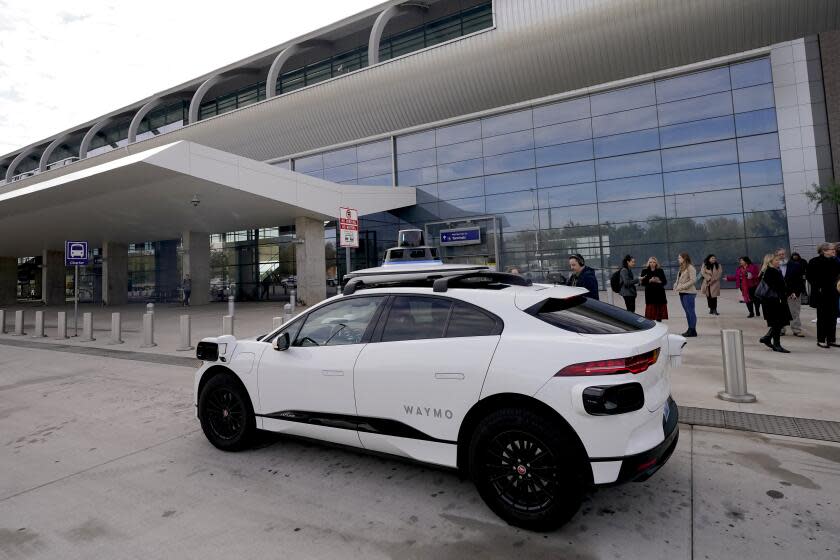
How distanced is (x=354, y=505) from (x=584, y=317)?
2.10 m

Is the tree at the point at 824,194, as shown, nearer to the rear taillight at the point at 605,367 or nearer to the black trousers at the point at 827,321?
the black trousers at the point at 827,321

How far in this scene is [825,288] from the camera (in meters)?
7.16

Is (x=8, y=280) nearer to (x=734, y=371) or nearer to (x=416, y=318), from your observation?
(x=416, y=318)

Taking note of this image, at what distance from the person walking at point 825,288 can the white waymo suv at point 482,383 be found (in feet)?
→ 20.7

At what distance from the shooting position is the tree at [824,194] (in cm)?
1569

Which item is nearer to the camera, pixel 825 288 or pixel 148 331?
pixel 825 288

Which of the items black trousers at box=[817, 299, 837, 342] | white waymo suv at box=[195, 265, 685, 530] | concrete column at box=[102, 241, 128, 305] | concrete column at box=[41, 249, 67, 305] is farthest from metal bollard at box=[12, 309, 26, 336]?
concrete column at box=[41, 249, 67, 305]

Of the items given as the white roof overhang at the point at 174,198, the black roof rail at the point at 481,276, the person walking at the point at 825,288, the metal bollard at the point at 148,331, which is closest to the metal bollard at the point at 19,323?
the white roof overhang at the point at 174,198

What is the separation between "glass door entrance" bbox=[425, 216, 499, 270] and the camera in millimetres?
22797

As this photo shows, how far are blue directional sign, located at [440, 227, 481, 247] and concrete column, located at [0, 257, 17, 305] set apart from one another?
36968 mm

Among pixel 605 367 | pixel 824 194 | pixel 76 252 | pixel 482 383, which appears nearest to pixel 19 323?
pixel 76 252

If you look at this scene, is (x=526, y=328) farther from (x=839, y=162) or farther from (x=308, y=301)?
(x=839, y=162)

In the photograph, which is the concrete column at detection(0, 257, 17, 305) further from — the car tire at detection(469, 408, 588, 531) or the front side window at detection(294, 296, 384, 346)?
the car tire at detection(469, 408, 588, 531)

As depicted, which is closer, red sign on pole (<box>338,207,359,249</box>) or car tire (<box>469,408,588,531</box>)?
car tire (<box>469,408,588,531</box>)
